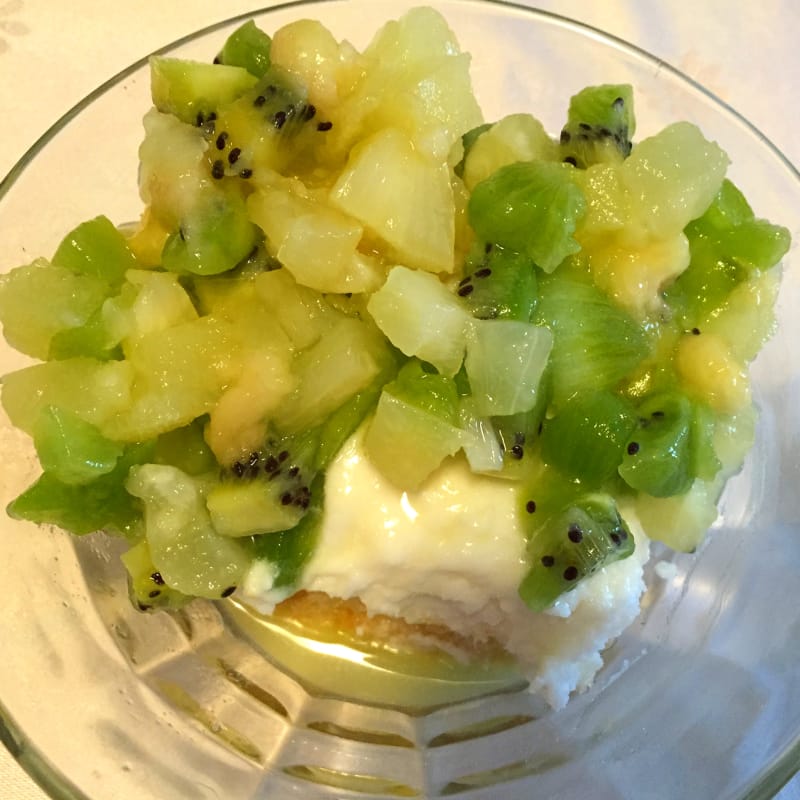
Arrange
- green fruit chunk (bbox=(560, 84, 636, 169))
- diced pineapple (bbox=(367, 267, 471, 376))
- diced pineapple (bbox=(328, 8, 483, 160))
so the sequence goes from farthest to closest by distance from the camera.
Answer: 1. green fruit chunk (bbox=(560, 84, 636, 169))
2. diced pineapple (bbox=(328, 8, 483, 160))
3. diced pineapple (bbox=(367, 267, 471, 376))

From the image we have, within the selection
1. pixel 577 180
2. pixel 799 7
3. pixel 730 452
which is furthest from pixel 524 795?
pixel 799 7

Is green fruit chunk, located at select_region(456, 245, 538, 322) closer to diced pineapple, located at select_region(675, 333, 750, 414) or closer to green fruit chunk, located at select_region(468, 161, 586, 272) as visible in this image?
green fruit chunk, located at select_region(468, 161, 586, 272)

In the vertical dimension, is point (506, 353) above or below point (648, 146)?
below

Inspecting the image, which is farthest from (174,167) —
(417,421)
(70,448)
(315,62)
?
(417,421)

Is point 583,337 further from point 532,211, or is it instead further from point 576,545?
point 576,545

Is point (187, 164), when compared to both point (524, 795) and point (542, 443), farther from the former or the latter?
point (524, 795)

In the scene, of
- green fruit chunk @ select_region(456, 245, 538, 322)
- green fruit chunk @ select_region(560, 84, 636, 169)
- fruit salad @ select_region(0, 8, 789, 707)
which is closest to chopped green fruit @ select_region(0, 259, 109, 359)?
fruit salad @ select_region(0, 8, 789, 707)
